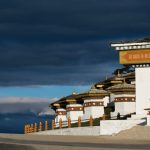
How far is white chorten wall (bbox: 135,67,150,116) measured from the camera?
137ft

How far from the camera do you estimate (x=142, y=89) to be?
4197 cm

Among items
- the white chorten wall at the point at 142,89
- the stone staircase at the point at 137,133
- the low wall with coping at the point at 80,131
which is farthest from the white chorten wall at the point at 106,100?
the stone staircase at the point at 137,133

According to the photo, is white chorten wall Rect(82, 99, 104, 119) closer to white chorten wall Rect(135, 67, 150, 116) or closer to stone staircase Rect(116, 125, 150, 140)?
white chorten wall Rect(135, 67, 150, 116)

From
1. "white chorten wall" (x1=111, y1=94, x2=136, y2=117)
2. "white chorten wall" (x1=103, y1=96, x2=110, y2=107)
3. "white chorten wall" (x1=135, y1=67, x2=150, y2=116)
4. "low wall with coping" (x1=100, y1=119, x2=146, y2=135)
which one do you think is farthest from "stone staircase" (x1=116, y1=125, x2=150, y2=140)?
"white chorten wall" (x1=103, y1=96, x2=110, y2=107)

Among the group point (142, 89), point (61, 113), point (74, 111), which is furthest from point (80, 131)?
point (61, 113)

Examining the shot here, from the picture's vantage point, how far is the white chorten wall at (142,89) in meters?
41.8

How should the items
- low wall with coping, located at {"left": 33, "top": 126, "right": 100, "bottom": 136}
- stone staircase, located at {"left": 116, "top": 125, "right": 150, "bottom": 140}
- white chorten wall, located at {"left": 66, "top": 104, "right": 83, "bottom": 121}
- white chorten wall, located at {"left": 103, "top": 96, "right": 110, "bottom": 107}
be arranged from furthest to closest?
white chorten wall, located at {"left": 66, "top": 104, "right": 83, "bottom": 121}, white chorten wall, located at {"left": 103, "top": 96, "right": 110, "bottom": 107}, low wall with coping, located at {"left": 33, "top": 126, "right": 100, "bottom": 136}, stone staircase, located at {"left": 116, "top": 125, "right": 150, "bottom": 140}

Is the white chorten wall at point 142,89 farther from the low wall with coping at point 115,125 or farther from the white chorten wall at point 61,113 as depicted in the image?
the white chorten wall at point 61,113

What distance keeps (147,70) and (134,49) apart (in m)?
1.87

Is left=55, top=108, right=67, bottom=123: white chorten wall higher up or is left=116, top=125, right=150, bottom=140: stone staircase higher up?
left=55, top=108, right=67, bottom=123: white chorten wall

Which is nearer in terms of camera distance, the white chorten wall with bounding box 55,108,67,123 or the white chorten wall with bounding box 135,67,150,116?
the white chorten wall with bounding box 135,67,150,116

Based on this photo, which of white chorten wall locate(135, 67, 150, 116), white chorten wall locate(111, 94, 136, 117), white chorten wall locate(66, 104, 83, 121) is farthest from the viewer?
white chorten wall locate(66, 104, 83, 121)

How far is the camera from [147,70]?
41.7 meters

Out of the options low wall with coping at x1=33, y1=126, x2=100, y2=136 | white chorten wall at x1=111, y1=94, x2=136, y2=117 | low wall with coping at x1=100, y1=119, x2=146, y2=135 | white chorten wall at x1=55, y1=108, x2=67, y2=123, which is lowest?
low wall with coping at x1=33, y1=126, x2=100, y2=136
